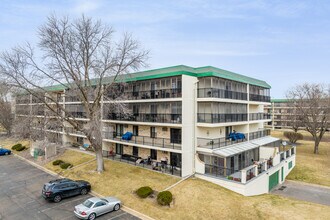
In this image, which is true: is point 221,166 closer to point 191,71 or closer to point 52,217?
point 191,71

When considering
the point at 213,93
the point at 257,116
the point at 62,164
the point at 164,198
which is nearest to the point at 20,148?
the point at 62,164

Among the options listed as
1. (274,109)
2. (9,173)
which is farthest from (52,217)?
(274,109)

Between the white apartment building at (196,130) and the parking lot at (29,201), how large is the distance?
23.3ft

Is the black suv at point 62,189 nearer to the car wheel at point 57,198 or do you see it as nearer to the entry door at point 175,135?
the car wheel at point 57,198

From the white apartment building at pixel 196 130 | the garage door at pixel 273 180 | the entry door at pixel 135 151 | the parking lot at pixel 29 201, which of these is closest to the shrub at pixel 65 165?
the parking lot at pixel 29 201

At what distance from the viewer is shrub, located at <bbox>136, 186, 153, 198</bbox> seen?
1923 centimetres

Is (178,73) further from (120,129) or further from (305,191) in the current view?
(305,191)

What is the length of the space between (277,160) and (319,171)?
9411mm

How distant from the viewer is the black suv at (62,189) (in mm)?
19172

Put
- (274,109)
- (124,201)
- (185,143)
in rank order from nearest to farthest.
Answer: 1. (124,201)
2. (185,143)
3. (274,109)

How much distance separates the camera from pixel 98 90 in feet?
82.7

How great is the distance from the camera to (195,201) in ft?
61.0

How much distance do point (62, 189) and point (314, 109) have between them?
5003cm

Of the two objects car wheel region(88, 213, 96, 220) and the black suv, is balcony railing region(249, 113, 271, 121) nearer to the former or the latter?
the black suv
